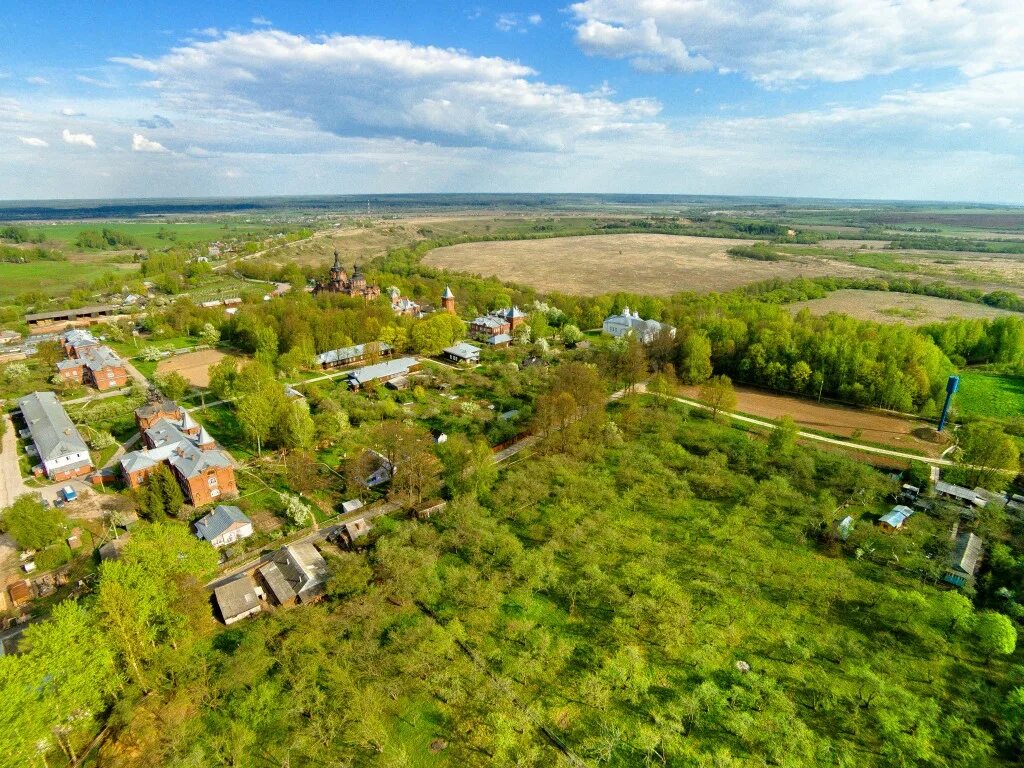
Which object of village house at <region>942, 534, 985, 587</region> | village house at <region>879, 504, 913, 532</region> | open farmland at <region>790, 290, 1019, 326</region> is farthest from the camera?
open farmland at <region>790, 290, 1019, 326</region>

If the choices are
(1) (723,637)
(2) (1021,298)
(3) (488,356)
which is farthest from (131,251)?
(2) (1021,298)

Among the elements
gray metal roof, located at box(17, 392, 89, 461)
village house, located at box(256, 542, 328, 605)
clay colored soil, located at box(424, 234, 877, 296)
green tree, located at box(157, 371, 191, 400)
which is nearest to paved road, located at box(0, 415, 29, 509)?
gray metal roof, located at box(17, 392, 89, 461)

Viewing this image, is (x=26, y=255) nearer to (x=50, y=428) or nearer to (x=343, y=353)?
(x=343, y=353)

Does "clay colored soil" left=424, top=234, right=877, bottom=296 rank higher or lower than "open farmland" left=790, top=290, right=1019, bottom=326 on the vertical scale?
higher

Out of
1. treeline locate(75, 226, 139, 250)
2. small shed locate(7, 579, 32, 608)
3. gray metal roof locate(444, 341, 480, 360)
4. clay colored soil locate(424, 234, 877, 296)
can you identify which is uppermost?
treeline locate(75, 226, 139, 250)

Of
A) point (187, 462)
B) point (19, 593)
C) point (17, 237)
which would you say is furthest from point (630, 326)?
point (17, 237)

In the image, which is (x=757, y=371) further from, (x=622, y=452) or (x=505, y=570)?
(x=505, y=570)

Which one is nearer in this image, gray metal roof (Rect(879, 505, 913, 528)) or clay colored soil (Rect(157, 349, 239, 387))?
gray metal roof (Rect(879, 505, 913, 528))

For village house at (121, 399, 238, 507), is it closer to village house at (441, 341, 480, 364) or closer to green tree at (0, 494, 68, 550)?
green tree at (0, 494, 68, 550)
